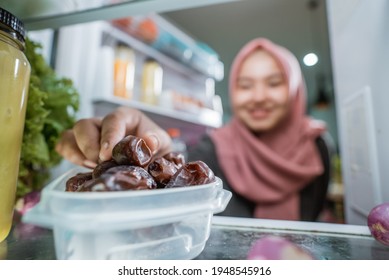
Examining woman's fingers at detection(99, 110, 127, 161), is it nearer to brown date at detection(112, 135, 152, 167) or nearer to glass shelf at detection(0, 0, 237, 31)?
brown date at detection(112, 135, 152, 167)

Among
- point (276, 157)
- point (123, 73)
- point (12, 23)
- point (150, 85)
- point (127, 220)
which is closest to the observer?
point (127, 220)

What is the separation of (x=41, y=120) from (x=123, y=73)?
842 mm

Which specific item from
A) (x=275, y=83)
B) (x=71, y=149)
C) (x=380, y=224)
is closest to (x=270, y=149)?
(x=275, y=83)

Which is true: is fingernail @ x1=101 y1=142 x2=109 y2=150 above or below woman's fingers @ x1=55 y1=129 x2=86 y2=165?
above

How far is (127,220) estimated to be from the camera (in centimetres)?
21

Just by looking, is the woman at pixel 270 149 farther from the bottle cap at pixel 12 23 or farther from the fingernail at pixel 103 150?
the bottle cap at pixel 12 23

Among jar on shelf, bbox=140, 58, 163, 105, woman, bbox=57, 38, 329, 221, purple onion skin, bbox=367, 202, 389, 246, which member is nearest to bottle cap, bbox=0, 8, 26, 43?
purple onion skin, bbox=367, 202, 389, 246

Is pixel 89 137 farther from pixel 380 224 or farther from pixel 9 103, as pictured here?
pixel 380 224

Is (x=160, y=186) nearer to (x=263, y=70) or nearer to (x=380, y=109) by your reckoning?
(x=380, y=109)

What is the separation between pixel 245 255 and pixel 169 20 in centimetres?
197

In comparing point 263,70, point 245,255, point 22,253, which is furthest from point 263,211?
point 22,253

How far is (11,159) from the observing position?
0.32m

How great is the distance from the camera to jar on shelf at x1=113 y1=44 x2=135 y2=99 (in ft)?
4.07

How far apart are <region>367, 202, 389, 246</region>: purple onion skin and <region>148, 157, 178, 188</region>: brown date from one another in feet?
1.00
